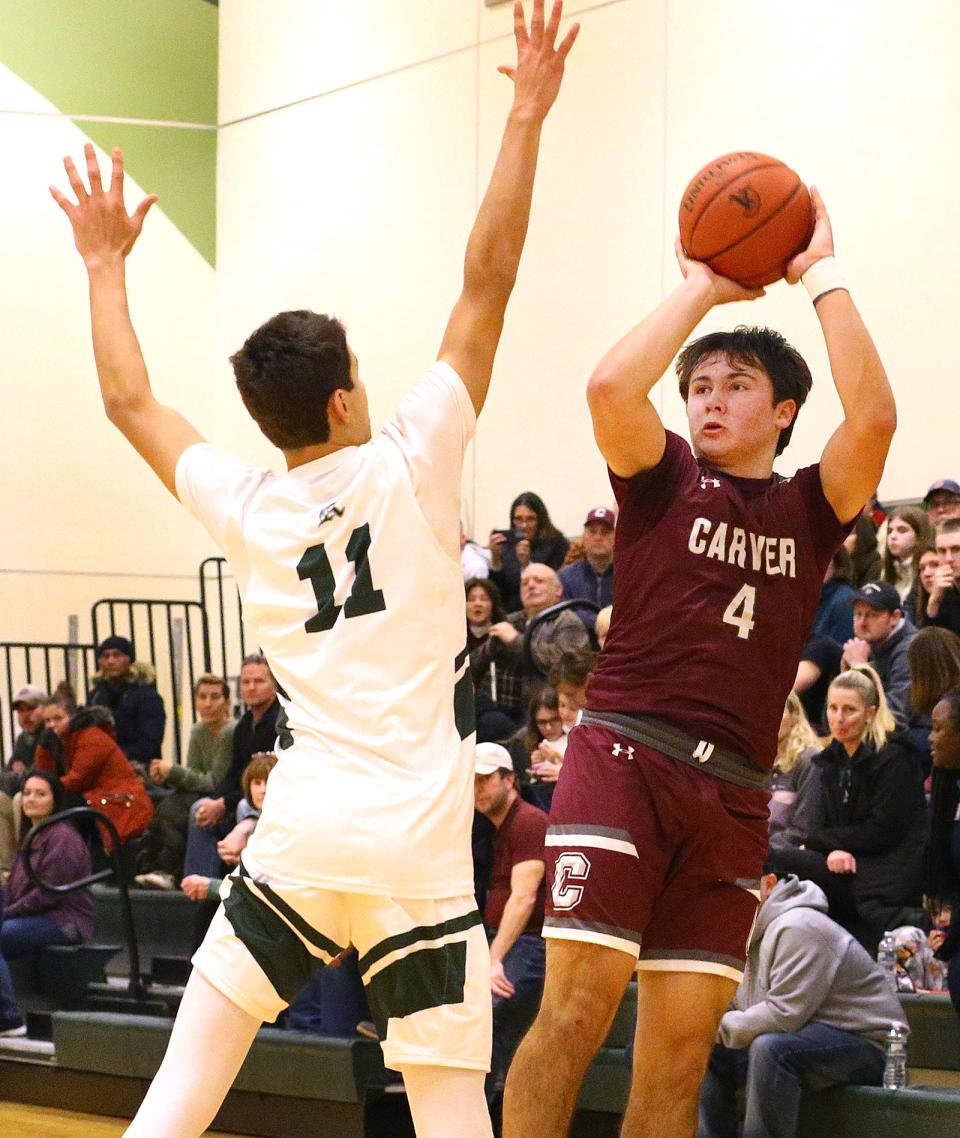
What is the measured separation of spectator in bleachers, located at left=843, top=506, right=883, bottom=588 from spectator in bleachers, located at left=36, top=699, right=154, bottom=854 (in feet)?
14.0

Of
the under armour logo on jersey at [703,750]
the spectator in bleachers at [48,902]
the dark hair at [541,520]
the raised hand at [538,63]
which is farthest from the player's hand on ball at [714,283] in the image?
the dark hair at [541,520]

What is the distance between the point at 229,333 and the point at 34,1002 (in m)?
7.54

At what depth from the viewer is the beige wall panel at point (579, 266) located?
38.5ft

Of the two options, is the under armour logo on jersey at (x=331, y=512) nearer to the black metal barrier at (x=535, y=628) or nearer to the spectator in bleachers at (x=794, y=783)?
the spectator in bleachers at (x=794, y=783)

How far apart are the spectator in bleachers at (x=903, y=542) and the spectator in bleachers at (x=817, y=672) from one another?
0.85 m

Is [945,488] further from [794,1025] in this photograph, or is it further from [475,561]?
[794,1025]

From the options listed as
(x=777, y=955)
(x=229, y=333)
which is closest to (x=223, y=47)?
(x=229, y=333)

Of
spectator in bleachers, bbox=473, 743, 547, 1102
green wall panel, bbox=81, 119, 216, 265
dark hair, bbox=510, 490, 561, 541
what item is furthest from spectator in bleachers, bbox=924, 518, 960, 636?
green wall panel, bbox=81, 119, 216, 265

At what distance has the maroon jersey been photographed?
320 cm

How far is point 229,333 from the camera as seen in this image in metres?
14.7

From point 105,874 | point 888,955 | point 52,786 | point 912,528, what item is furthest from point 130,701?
point 888,955

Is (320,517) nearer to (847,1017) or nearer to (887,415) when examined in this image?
(887,415)

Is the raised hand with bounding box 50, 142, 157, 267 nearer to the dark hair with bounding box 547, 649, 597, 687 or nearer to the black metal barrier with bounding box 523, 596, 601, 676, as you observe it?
the dark hair with bounding box 547, 649, 597, 687

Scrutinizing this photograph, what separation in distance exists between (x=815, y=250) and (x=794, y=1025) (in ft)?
9.10
